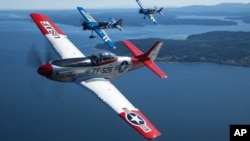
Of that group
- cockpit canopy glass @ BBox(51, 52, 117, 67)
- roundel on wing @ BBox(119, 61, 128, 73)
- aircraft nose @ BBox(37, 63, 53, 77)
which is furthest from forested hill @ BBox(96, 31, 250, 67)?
aircraft nose @ BBox(37, 63, 53, 77)

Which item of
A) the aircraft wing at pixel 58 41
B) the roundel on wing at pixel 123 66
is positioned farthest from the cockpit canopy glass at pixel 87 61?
the aircraft wing at pixel 58 41

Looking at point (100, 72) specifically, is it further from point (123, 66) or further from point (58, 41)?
point (58, 41)

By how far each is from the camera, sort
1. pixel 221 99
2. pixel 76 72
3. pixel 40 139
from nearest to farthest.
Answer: pixel 76 72 → pixel 40 139 → pixel 221 99

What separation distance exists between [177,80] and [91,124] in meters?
38.7

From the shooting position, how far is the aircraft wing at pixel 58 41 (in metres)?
25.1

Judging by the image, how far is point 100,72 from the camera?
22844mm

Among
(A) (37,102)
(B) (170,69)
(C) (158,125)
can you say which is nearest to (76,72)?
(C) (158,125)

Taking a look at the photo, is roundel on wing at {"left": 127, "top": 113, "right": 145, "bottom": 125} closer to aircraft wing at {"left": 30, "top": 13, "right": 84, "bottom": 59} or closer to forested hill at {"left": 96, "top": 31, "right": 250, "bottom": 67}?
aircraft wing at {"left": 30, "top": 13, "right": 84, "bottom": 59}

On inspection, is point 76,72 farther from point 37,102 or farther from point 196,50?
point 196,50

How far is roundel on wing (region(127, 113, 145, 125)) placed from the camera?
17.5 metres

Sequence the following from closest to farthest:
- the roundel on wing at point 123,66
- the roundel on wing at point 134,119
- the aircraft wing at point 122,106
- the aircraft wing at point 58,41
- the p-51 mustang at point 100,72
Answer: the aircraft wing at point 122,106 < the roundel on wing at point 134,119 < the p-51 mustang at point 100,72 < the roundel on wing at point 123,66 < the aircraft wing at point 58,41

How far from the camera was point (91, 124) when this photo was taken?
68.8 m

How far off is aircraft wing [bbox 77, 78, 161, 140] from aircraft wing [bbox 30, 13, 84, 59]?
405 cm

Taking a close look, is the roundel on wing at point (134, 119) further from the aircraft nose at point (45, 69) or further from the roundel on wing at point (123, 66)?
the roundel on wing at point (123, 66)
